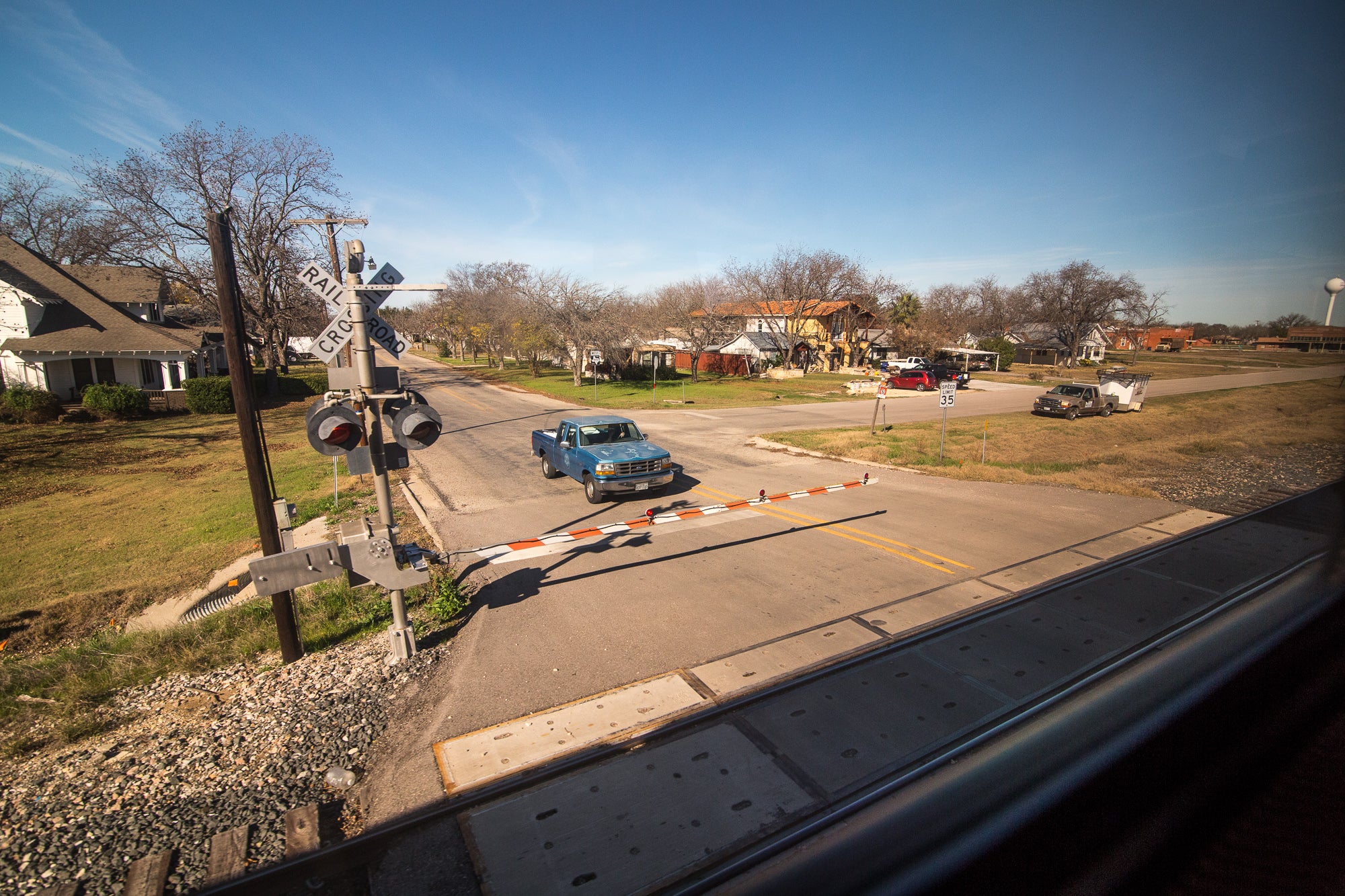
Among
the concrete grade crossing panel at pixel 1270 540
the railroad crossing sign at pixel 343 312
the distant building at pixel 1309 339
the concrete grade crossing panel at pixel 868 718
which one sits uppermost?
the railroad crossing sign at pixel 343 312

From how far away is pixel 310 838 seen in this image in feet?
13.3

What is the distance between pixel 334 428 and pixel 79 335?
32.4m

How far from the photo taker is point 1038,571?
27.9 ft

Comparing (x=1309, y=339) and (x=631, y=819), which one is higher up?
(x=1309, y=339)

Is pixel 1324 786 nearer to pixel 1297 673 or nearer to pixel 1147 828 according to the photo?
pixel 1297 673

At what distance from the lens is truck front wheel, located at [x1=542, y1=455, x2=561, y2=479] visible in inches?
583

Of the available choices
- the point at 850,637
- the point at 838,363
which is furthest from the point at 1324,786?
the point at 838,363

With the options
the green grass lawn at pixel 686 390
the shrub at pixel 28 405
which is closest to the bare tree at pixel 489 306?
the green grass lawn at pixel 686 390

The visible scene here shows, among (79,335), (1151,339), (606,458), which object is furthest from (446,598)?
(1151,339)

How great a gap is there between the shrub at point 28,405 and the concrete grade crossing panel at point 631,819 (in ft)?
95.7

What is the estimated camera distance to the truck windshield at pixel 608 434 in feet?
43.8

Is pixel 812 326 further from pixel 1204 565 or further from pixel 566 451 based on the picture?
pixel 1204 565

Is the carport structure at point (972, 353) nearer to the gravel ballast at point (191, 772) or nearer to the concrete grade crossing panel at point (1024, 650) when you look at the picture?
the concrete grade crossing panel at point (1024, 650)

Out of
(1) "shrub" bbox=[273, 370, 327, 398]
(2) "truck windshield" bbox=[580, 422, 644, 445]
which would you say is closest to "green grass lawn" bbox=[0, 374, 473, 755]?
(2) "truck windshield" bbox=[580, 422, 644, 445]
